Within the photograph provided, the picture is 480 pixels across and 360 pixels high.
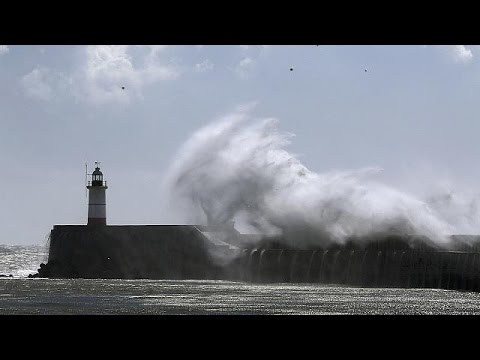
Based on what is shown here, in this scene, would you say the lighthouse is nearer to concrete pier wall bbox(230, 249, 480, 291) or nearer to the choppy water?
concrete pier wall bbox(230, 249, 480, 291)

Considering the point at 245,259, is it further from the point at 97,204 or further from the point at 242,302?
→ the point at 242,302

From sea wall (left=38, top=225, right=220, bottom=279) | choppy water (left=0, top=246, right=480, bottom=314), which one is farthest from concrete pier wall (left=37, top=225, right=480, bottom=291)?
choppy water (left=0, top=246, right=480, bottom=314)

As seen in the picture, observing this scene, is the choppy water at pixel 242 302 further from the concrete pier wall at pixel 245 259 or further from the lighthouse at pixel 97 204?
the lighthouse at pixel 97 204

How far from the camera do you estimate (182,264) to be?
45.8 meters

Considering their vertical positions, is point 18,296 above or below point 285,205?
below

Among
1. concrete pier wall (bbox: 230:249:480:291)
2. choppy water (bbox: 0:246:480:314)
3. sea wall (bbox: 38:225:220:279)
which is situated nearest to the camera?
choppy water (bbox: 0:246:480:314)

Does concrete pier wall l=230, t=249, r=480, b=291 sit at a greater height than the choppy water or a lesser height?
greater

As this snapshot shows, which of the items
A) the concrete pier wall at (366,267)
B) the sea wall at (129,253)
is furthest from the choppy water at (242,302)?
the sea wall at (129,253)
